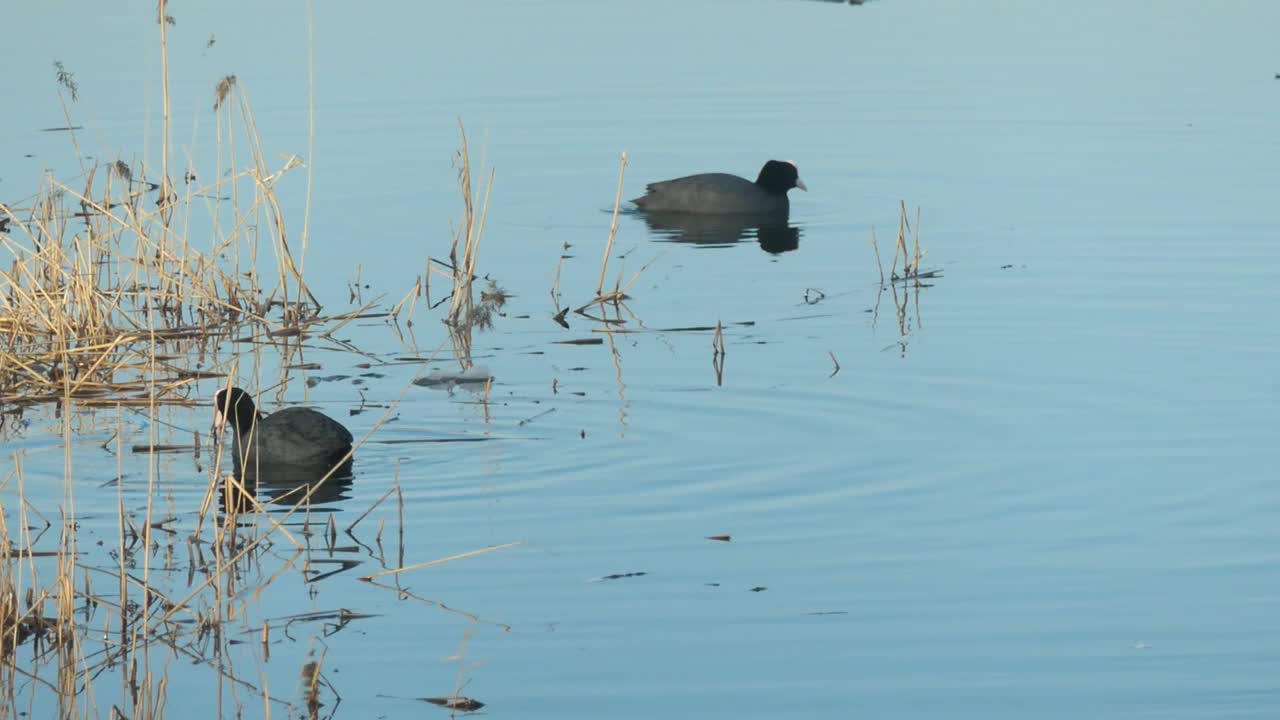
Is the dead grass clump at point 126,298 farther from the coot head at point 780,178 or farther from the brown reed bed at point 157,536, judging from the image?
the coot head at point 780,178

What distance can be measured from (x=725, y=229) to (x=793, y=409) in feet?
22.3

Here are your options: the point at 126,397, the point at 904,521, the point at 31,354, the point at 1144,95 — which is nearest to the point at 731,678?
the point at 904,521

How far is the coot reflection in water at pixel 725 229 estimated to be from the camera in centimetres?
1570

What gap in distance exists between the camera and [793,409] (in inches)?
390

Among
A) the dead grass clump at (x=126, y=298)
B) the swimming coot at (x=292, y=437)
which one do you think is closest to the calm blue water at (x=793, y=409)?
the swimming coot at (x=292, y=437)

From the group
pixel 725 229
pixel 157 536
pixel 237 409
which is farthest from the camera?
pixel 725 229

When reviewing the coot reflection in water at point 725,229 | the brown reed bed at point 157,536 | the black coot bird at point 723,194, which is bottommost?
the brown reed bed at point 157,536

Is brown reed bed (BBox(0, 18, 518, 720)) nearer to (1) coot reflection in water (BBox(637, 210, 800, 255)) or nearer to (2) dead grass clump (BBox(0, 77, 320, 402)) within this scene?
(2) dead grass clump (BBox(0, 77, 320, 402))

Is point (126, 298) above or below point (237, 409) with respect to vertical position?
above

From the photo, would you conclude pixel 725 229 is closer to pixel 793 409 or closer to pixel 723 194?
pixel 723 194

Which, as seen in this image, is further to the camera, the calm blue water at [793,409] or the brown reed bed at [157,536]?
the calm blue water at [793,409]

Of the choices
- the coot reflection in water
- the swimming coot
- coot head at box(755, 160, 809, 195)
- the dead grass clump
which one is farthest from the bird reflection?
coot head at box(755, 160, 809, 195)

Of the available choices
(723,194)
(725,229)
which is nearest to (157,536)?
(725,229)

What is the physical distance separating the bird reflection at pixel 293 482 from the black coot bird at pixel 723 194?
7.90 m
